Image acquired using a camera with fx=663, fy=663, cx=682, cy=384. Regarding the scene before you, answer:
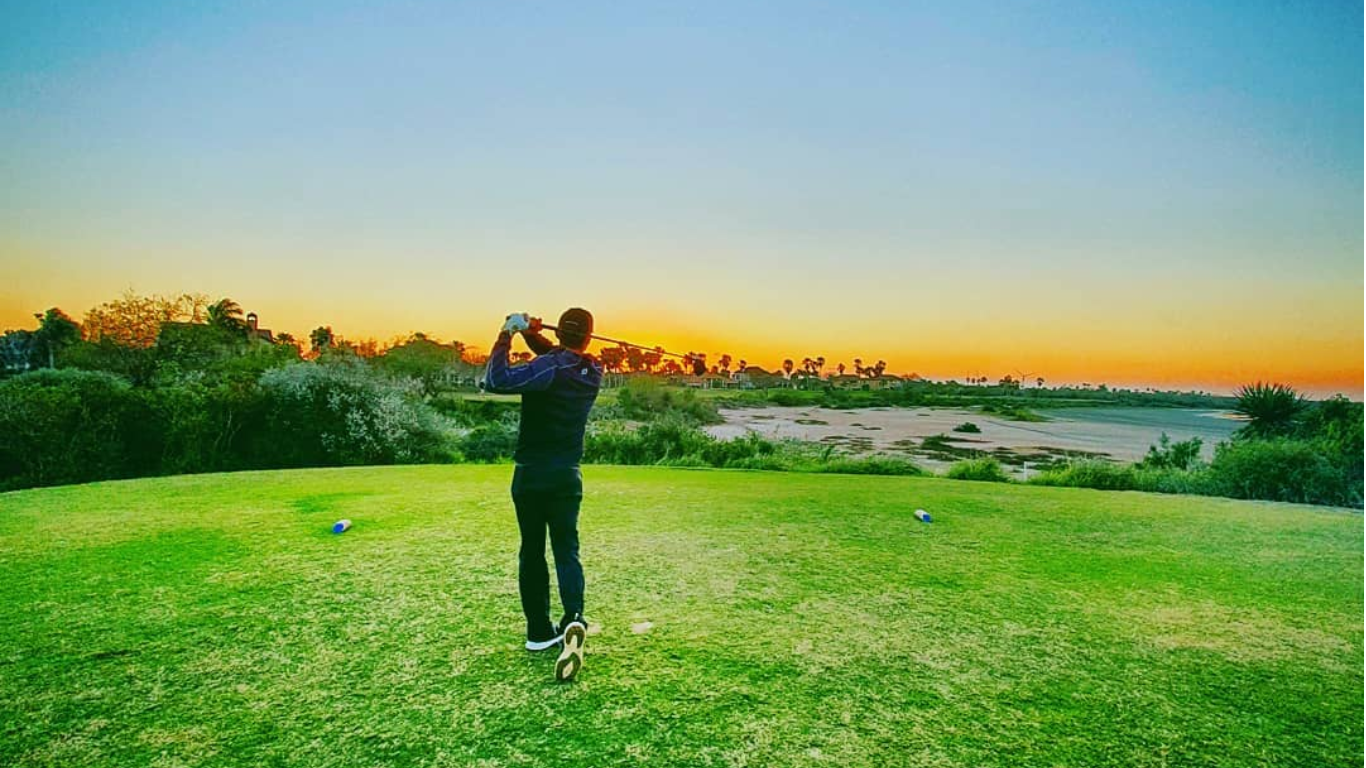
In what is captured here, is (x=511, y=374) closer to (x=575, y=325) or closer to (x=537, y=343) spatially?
(x=575, y=325)

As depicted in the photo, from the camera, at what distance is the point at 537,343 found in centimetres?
423

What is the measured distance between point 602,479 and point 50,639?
8.24 metres

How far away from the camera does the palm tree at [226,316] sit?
17.9 meters

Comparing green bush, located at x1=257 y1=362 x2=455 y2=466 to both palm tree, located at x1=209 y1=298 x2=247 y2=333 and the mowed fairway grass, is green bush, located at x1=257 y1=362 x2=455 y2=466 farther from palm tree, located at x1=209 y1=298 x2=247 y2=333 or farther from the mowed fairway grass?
the mowed fairway grass

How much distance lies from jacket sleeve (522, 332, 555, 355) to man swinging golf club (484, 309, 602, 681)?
36 cm

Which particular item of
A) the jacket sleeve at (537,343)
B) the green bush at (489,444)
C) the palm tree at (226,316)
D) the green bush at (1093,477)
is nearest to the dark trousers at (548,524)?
the jacket sleeve at (537,343)

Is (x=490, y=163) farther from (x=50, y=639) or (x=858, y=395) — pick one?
(x=858, y=395)

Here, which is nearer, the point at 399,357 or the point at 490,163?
the point at 490,163

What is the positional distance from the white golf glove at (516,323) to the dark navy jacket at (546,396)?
52 mm

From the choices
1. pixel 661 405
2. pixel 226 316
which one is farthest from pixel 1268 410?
pixel 226 316

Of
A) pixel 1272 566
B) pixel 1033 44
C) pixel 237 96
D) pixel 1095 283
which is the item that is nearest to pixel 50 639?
pixel 1272 566

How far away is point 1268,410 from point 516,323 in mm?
17623

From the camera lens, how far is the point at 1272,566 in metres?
6.46

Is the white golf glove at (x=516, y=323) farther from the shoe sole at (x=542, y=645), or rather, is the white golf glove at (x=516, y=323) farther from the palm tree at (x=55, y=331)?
the palm tree at (x=55, y=331)
